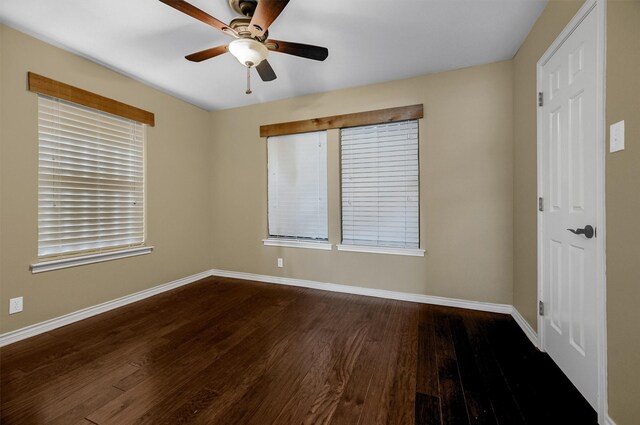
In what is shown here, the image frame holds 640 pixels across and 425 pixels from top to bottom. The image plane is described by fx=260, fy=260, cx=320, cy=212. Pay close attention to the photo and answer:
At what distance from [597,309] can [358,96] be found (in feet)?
9.33

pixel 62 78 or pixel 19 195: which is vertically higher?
pixel 62 78

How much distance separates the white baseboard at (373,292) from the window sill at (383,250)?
0.46m

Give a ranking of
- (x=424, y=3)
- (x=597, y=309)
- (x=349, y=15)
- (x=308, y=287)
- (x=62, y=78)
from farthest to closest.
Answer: (x=308, y=287)
(x=62, y=78)
(x=349, y=15)
(x=424, y=3)
(x=597, y=309)

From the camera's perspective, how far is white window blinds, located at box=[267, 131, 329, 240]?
3443 mm

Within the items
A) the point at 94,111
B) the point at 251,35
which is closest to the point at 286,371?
the point at 251,35

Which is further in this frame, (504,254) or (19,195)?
(504,254)

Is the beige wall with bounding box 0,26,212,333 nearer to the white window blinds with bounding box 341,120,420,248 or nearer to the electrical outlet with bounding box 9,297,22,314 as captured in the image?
the electrical outlet with bounding box 9,297,22,314

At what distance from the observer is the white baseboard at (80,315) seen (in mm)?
2150

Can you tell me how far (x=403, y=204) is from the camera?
304cm

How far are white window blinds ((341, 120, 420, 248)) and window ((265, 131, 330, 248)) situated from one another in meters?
0.31

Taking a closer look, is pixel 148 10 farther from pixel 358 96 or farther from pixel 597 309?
pixel 597 309

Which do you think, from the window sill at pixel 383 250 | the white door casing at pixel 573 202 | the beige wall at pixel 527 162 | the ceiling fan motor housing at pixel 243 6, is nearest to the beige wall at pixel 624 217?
the white door casing at pixel 573 202

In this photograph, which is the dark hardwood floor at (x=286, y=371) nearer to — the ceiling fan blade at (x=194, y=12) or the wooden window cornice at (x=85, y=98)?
the wooden window cornice at (x=85, y=98)

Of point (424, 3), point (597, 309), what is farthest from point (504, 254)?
point (424, 3)
